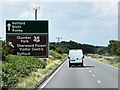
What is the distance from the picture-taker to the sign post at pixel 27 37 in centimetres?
2555

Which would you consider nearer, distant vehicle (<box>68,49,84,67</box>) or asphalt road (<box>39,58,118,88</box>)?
asphalt road (<box>39,58,118,88</box>)

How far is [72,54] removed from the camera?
1363 inches

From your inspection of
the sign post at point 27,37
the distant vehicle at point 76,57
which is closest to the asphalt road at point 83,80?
the sign post at point 27,37

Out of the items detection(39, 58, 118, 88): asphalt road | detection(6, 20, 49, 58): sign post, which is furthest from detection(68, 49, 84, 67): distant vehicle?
detection(39, 58, 118, 88): asphalt road

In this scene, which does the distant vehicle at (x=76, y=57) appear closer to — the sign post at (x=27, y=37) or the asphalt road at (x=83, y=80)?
the sign post at (x=27, y=37)

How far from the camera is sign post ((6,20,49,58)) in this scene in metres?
25.5

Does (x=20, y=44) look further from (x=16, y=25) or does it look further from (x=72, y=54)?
(x=72, y=54)

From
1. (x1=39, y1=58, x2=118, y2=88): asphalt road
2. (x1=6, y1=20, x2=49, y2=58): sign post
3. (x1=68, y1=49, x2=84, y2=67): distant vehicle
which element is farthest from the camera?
(x1=68, y1=49, x2=84, y2=67): distant vehicle

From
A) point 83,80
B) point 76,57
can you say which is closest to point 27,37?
point 76,57

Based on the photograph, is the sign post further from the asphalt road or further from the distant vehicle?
the distant vehicle

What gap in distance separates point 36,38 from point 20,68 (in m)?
8.61

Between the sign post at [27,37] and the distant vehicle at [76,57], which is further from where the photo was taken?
the distant vehicle at [76,57]

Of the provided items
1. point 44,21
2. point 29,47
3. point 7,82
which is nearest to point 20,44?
point 29,47

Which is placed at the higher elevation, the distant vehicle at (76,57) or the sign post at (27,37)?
the sign post at (27,37)
